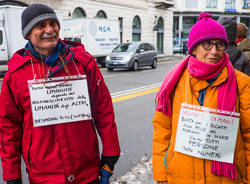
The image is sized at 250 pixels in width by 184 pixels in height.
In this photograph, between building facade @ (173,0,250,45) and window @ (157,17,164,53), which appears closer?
window @ (157,17,164,53)

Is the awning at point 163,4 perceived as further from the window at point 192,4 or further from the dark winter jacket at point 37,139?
the dark winter jacket at point 37,139

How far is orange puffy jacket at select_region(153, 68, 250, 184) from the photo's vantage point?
5.69ft

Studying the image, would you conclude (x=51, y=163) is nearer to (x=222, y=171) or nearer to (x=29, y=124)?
(x=29, y=124)

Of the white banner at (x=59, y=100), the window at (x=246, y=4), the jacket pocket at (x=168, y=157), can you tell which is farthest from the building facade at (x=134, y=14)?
the window at (x=246, y=4)

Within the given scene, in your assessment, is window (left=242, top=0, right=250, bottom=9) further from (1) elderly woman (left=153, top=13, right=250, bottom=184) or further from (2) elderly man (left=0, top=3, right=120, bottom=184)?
(2) elderly man (left=0, top=3, right=120, bottom=184)

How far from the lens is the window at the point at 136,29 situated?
2909 cm

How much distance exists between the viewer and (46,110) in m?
1.72

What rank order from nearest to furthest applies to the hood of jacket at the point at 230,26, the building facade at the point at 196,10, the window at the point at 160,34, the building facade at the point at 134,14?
the hood of jacket at the point at 230,26 → the building facade at the point at 134,14 → the window at the point at 160,34 → the building facade at the point at 196,10

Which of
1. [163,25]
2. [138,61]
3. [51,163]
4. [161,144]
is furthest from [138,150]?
[163,25]

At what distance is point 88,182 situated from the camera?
1771mm

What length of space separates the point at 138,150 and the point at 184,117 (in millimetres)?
2584

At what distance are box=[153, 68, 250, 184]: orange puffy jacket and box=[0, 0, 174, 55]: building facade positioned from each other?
1873 centimetres

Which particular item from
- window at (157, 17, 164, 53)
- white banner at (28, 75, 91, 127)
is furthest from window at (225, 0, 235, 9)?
white banner at (28, 75, 91, 127)

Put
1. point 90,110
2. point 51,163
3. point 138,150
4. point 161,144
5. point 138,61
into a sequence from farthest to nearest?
point 138,61
point 138,150
point 161,144
point 90,110
point 51,163
